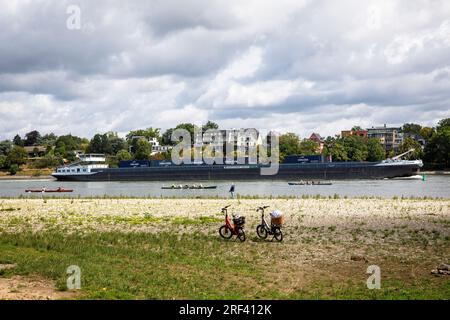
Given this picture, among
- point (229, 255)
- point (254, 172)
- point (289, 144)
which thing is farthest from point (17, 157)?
point (229, 255)

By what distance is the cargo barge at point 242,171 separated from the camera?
10312 cm

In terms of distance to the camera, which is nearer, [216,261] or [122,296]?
[122,296]

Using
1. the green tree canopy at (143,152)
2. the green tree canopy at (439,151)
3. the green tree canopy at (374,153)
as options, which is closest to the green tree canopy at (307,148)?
the green tree canopy at (374,153)

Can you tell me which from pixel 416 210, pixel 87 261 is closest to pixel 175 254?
pixel 87 261

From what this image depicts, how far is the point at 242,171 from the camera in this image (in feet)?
360

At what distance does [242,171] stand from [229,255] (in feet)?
304

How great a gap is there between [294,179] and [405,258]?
90303mm

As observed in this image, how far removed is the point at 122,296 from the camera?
11719mm

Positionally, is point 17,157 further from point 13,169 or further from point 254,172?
point 254,172

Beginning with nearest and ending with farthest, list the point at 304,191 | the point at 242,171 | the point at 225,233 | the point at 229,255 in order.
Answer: the point at 229,255 < the point at 225,233 < the point at 304,191 < the point at 242,171

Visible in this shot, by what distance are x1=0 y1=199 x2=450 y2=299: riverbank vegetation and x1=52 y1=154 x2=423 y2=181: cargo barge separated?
77476 millimetres

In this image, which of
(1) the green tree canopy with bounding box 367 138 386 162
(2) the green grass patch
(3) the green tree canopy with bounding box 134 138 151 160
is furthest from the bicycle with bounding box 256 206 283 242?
(3) the green tree canopy with bounding box 134 138 151 160

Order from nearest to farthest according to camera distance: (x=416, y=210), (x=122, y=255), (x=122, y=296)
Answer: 1. (x=122, y=296)
2. (x=122, y=255)
3. (x=416, y=210)
